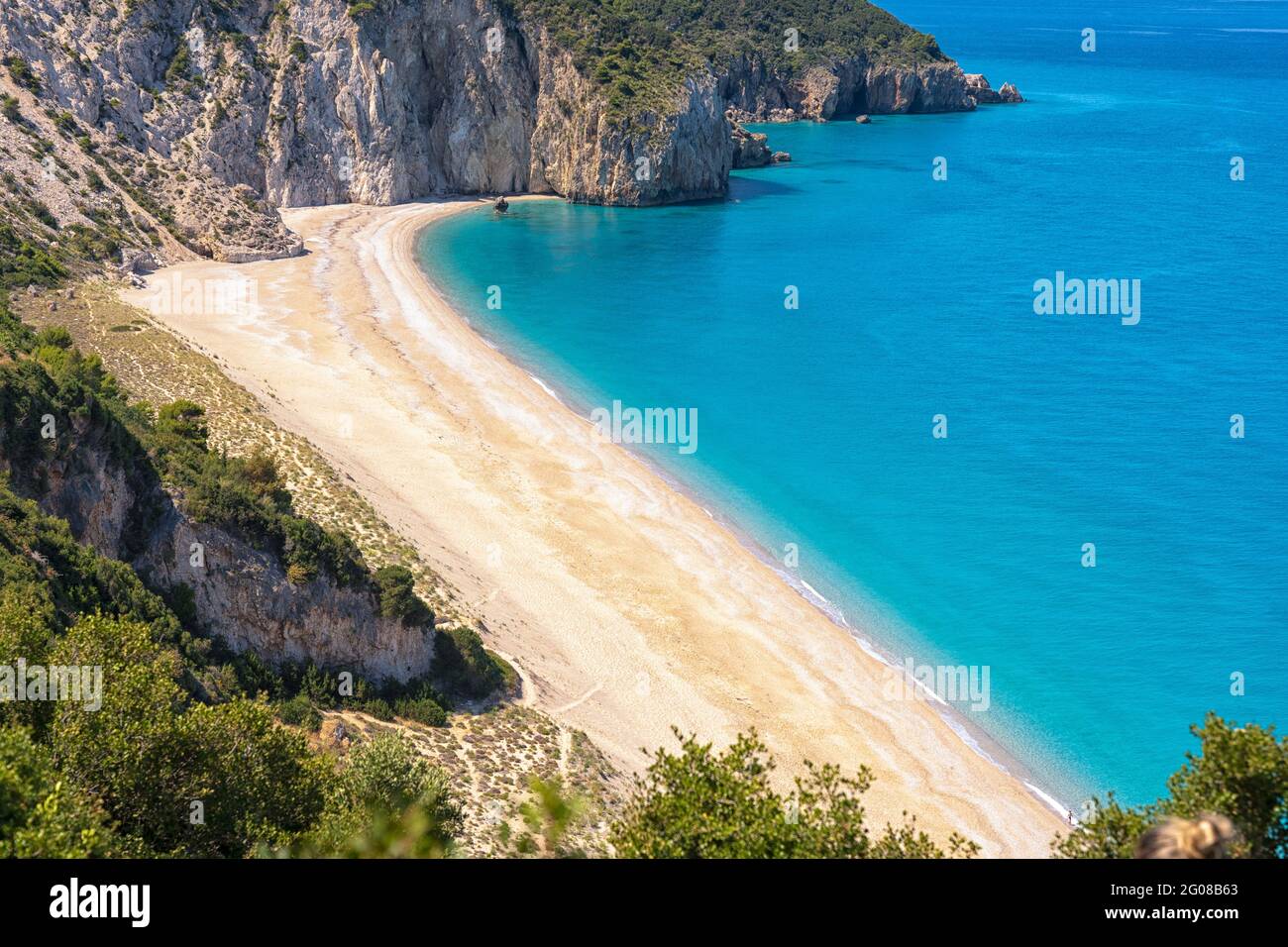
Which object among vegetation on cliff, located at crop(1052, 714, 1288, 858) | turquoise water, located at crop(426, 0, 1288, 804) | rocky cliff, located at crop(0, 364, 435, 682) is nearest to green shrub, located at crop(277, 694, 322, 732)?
rocky cliff, located at crop(0, 364, 435, 682)

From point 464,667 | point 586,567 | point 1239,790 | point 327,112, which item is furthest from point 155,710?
point 327,112

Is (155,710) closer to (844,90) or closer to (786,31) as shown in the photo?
(844,90)

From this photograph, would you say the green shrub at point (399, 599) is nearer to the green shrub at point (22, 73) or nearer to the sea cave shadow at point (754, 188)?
the green shrub at point (22, 73)

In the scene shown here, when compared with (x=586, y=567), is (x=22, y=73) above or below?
above

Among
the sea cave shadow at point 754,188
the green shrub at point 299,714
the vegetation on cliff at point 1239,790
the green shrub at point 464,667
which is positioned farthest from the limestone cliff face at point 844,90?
the vegetation on cliff at point 1239,790

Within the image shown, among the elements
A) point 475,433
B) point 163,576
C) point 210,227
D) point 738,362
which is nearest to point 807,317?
point 738,362
